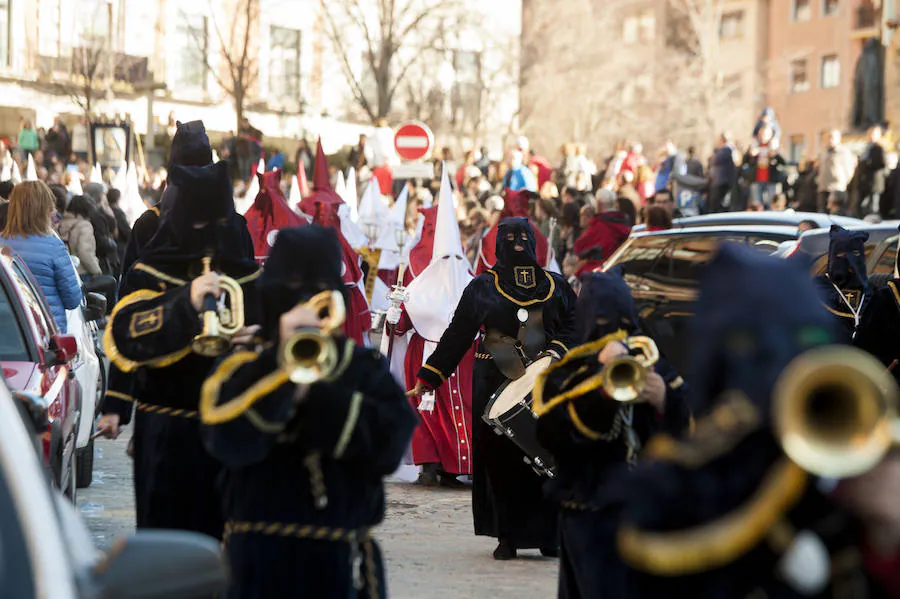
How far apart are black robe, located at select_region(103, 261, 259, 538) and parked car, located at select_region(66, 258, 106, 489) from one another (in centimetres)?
316

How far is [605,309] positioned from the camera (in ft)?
19.2

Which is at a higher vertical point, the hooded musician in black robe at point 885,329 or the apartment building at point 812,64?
the apartment building at point 812,64

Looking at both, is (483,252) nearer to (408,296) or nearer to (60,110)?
(408,296)

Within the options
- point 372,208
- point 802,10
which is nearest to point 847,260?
point 372,208

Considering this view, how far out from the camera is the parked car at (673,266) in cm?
1408

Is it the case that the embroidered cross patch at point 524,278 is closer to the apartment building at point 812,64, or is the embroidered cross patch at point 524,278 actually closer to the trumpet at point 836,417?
the trumpet at point 836,417

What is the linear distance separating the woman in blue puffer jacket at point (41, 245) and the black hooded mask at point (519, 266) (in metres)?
3.09

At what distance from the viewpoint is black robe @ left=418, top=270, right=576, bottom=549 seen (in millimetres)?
9078

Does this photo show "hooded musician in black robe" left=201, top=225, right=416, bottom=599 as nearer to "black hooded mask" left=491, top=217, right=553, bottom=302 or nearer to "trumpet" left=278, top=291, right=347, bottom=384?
"trumpet" left=278, top=291, right=347, bottom=384

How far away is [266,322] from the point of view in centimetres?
475

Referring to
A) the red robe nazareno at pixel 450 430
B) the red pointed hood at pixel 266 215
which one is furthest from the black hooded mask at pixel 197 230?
the red pointed hood at pixel 266 215

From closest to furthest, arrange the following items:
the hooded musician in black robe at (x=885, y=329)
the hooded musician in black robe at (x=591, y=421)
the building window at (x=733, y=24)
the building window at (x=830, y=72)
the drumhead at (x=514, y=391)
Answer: the hooded musician in black robe at (x=591, y=421) → the hooded musician in black robe at (x=885, y=329) → the drumhead at (x=514, y=391) → the building window at (x=830, y=72) → the building window at (x=733, y=24)

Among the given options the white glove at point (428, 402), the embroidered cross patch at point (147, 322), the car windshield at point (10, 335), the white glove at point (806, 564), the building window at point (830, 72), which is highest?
the building window at point (830, 72)

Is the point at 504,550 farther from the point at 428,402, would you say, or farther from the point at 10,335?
the point at 10,335
